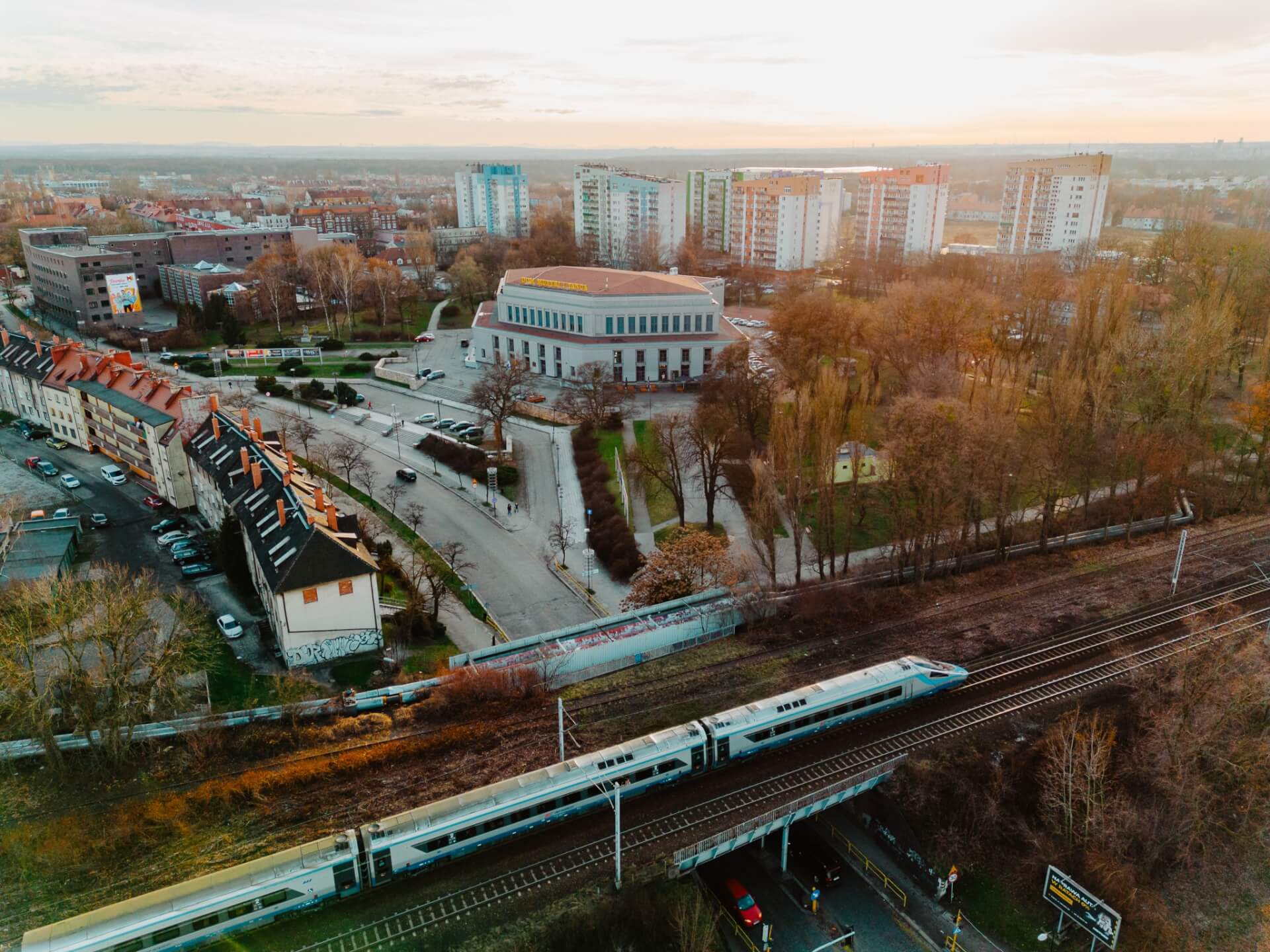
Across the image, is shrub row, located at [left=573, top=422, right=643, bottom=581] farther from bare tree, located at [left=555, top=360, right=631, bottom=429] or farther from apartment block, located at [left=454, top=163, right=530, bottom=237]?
apartment block, located at [left=454, top=163, right=530, bottom=237]

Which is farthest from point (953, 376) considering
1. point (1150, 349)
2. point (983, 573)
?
point (983, 573)

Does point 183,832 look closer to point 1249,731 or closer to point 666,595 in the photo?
A: point 666,595

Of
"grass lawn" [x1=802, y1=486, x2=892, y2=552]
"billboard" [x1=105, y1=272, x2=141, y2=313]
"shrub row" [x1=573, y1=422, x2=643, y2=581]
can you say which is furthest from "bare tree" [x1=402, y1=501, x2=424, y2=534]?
"billboard" [x1=105, y1=272, x2=141, y2=313]

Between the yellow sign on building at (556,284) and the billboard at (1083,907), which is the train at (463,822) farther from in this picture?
the yellow sign on building at (556,284)

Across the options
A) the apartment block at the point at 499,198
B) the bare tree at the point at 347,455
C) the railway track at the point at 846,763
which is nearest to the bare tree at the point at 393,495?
the bare tree at the point at 347,455

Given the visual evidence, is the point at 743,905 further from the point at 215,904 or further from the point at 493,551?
the point at 493,551
